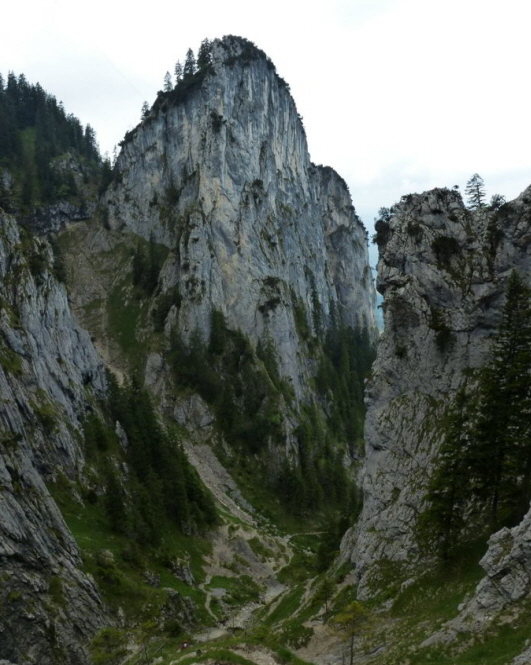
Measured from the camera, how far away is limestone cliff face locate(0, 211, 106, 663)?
39.2 meters

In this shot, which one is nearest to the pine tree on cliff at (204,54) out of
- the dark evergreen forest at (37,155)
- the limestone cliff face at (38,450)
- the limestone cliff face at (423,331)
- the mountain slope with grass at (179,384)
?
the mountain slope with grass at (179,384)

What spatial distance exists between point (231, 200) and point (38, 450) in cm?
9539

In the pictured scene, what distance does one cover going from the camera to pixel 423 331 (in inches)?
1902

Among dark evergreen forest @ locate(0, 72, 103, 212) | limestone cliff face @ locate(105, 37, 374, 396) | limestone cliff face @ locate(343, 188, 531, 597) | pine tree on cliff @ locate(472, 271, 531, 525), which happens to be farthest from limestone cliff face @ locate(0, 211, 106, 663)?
dark evergreen forest @ locate(0, 72, 103, 212)

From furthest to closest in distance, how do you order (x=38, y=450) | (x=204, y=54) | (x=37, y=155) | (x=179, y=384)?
(x=37, y=155)
(x=204, y=54)
(x=179, y=384)
(x=38, y=450)

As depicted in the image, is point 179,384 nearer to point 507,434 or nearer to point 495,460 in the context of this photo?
point 495,460

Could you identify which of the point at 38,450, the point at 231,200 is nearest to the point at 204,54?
the point at 231,200

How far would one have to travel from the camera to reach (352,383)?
519 ft

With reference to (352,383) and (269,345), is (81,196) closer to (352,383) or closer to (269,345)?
(269,345)

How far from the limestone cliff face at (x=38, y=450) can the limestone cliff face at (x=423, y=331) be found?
909 inches

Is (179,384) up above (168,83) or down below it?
below

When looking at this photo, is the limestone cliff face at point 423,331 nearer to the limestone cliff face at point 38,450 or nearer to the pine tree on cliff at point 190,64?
the limestone cliff face at point 38,450

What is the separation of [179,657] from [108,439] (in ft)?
156

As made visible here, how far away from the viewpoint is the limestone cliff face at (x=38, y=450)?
129 ft
